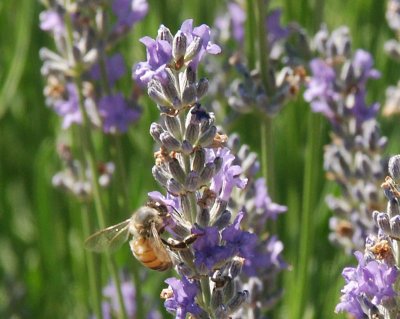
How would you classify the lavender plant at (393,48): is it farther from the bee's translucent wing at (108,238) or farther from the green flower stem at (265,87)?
the bee's translucent wing at (108,238)

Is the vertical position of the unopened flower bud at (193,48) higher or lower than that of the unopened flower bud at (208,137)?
higher

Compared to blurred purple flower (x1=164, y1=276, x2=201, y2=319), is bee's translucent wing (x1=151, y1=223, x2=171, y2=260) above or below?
above

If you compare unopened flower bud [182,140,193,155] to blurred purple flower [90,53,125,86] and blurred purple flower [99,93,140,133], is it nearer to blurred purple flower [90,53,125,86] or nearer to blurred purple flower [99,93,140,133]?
blurred purple flower [99,93,140,133]

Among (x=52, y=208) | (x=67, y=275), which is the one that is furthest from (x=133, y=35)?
(x=67, y=275)

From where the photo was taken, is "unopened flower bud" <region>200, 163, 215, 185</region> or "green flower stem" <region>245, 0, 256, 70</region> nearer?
"unopened flower bud" <region>200, 163, 215, 185</region>

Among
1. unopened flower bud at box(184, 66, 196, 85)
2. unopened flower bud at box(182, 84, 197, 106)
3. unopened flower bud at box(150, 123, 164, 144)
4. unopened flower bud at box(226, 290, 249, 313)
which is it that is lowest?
unopened flower bud at box(226, 290, 249, 313)

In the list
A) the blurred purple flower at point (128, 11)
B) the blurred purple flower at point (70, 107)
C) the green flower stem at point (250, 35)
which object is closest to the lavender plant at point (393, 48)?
the green flower stem at point (250, 35)

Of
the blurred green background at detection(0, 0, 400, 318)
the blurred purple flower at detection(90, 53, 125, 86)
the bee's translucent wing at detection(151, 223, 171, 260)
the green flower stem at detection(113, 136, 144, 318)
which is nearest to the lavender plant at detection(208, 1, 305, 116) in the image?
the blurred green background at detection(0, 0, 400, 318)
